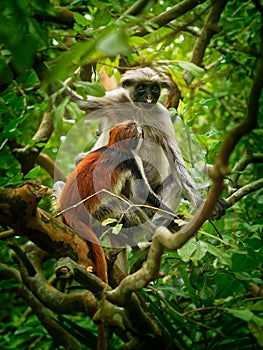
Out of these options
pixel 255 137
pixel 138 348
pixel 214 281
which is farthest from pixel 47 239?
pixel 255 137

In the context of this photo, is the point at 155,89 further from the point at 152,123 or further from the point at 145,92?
the point at 152,123

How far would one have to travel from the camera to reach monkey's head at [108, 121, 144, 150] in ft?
11.4

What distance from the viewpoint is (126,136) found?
11.5ft

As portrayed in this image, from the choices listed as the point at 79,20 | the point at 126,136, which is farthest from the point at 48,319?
the point at 79,20

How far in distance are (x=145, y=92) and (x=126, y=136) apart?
0.79m

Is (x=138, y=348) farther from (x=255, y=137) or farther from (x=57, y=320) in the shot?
(x=255, y=137)

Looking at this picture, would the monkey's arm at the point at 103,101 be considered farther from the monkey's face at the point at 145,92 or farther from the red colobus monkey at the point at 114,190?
the red colobus monkey at the point at 114,190

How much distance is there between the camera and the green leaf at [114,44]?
1.14 m

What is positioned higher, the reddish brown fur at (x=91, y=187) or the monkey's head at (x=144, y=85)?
the monkey's head at (x=144, y=85)

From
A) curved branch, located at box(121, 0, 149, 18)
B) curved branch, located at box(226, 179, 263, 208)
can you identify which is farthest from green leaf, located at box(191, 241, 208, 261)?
curved branch, located at box(121, 0, 149, 18)

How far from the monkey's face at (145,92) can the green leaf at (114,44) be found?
293 cm

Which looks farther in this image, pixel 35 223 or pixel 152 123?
pixel 152 123

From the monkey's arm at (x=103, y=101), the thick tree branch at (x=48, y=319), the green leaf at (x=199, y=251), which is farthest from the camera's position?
the monkey's arm at (x=103, y=101)

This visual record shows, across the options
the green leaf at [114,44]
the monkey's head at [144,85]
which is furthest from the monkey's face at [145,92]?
the green leaf at [114,44]
